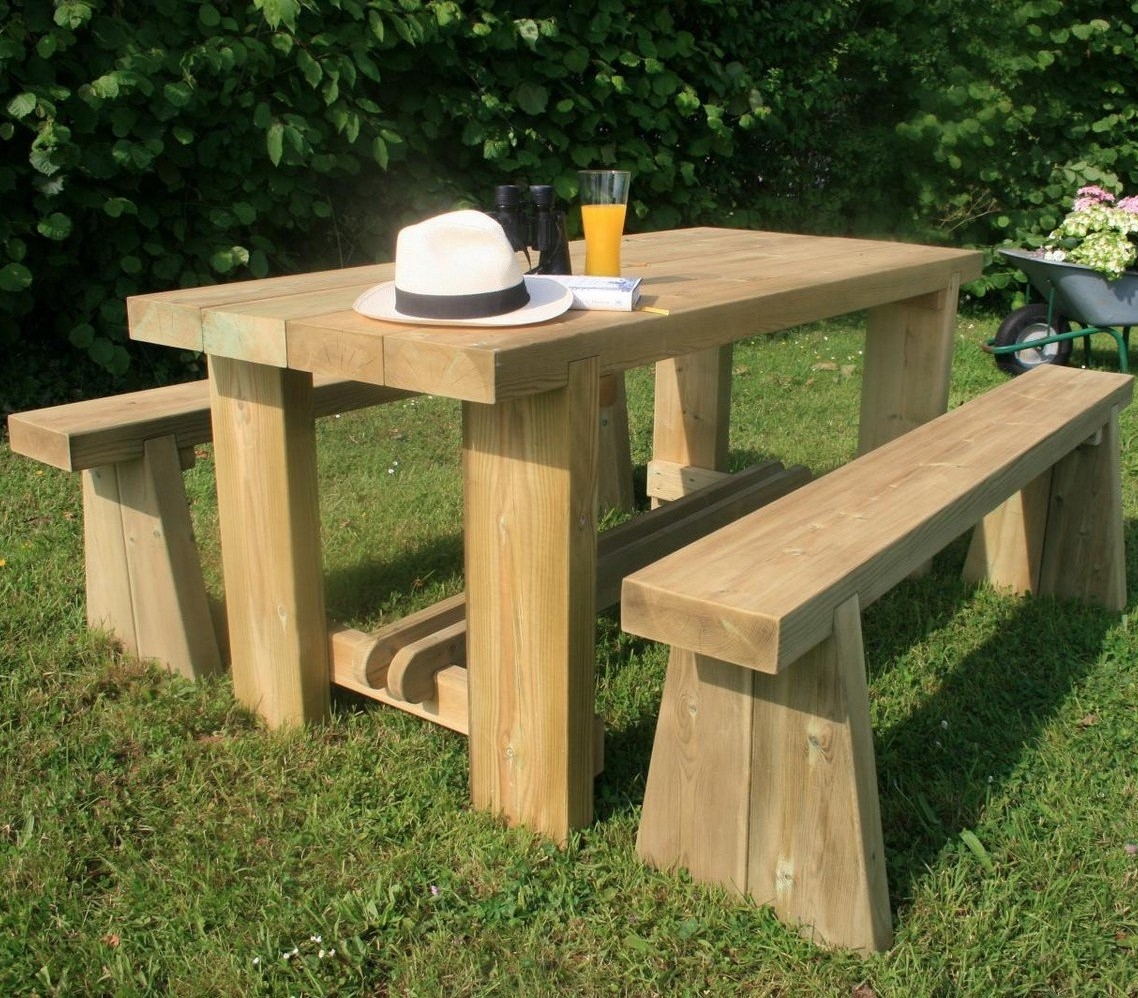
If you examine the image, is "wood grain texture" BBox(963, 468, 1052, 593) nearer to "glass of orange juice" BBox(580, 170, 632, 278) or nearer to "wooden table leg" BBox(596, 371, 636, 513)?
"wooden table leg" BBox(596, 371, 636, 513)

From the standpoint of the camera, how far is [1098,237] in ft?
18.6

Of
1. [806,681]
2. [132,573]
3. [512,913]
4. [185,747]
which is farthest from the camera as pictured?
[132,573]

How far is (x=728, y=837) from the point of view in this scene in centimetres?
210

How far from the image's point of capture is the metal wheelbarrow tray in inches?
221

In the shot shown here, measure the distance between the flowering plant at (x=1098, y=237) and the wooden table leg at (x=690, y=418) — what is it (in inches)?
98.8

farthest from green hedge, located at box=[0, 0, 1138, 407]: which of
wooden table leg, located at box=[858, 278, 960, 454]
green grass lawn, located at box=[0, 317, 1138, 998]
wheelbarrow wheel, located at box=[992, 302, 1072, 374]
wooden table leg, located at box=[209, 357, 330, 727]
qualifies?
wooden table leg, located at box=[858, 278, 960, 454]

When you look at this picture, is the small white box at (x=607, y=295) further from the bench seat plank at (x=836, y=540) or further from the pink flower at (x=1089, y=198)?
the pink flower at (x=1089, y=198)

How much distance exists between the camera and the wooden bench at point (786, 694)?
6.15 feet

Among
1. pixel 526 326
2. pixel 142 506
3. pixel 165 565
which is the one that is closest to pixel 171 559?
pixel 165 565

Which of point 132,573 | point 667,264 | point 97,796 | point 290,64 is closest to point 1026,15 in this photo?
point 290,64

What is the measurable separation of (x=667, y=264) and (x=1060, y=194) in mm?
5395

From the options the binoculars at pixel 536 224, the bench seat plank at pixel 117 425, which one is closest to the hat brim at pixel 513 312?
the binoculars at pixel 536 224

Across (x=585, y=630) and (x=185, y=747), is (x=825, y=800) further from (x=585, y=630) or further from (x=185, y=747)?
(x=185, y=747)

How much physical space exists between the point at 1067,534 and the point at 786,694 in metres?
1.69
